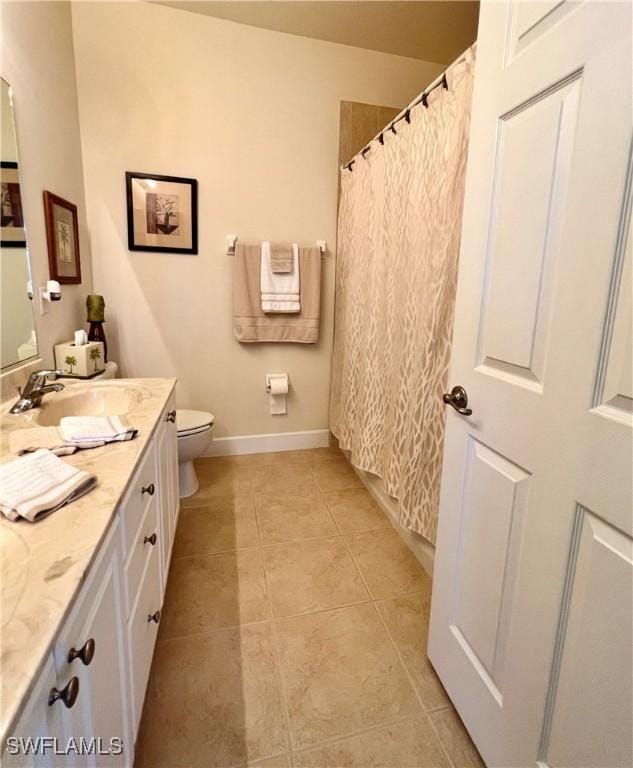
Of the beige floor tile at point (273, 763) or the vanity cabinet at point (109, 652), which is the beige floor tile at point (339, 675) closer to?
the beige floor tile at point (273, 763)

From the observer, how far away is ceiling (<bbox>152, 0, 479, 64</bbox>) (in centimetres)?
213

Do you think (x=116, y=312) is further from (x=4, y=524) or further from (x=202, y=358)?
(x=4, y=524)

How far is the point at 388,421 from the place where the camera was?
1.94 m

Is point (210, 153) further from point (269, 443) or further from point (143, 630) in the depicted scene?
point (143, 630)

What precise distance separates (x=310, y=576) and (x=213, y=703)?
610 millimetres

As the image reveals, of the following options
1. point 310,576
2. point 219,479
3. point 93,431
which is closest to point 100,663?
point 93,431

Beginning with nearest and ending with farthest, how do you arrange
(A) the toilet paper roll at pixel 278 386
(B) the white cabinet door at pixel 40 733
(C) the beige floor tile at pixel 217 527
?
(B) the white cabinet door at pixel 40 733, (C) the beige floor tile at pixel 217 527, (A) the toilet paper roll at pixel 278 386

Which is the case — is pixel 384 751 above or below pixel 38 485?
below

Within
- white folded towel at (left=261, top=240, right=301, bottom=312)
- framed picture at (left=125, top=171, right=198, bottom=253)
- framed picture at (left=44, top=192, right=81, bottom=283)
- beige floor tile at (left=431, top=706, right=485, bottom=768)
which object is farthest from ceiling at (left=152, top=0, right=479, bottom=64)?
beige floor tile at (left=431, top=706, right=485, bottom=768)

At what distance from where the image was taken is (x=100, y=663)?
703 mm

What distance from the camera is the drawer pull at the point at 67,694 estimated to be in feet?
1.67

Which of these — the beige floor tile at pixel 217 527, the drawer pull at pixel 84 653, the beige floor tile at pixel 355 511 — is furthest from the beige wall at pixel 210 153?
the drawer pull at pixel 84 653

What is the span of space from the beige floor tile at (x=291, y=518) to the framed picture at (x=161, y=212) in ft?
5.40

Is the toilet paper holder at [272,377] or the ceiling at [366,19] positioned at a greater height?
the ceiling at [366,19]
